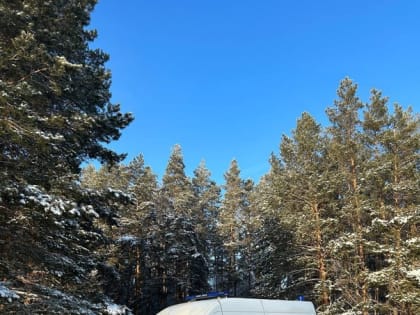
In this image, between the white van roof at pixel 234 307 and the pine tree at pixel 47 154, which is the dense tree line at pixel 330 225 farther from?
the white van roof at pixel 234 307

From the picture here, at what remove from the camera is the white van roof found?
697cm

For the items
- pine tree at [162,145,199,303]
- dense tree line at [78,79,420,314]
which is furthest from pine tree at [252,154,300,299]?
pine tree at [162,145,199,303]

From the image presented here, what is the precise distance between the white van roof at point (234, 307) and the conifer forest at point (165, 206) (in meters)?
2.62

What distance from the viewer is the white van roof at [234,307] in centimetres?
697

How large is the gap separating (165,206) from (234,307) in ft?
86.8

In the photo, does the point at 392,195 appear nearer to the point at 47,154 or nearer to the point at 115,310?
the point at 115,310

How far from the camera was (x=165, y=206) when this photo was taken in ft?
109

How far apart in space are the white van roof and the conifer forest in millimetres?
2620

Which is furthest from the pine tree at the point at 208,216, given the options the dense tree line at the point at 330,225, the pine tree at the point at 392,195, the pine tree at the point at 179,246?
the pine tree at the point at 392,195

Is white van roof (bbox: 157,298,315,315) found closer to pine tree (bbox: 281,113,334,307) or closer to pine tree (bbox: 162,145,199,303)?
pine tree (bbox: 281,113,334,307)

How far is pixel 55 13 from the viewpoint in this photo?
10.8 metres

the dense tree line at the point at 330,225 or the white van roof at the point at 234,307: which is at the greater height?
the dense tree line at the point at 330,225

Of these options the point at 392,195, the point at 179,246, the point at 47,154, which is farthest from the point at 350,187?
the point at 47,154

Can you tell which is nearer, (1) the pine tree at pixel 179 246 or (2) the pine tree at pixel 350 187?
(2) the pine tree at pixel 350 187
